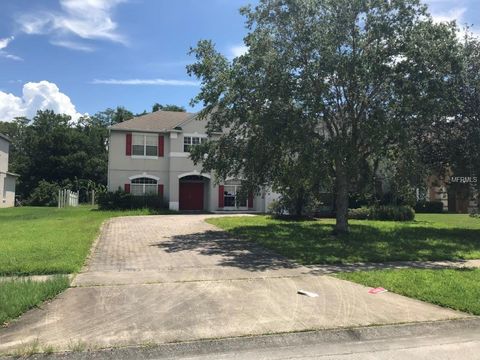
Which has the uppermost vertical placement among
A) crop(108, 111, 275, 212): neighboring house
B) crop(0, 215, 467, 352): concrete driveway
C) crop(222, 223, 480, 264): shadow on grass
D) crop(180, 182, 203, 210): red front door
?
crop(108, 111, 275, 212): neighboring house

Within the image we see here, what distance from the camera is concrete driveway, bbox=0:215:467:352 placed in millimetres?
6066

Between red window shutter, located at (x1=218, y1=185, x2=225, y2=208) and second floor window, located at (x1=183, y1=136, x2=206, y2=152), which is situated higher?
second floor window, located at (x1=183, y1=136, x2=206, y2=152)

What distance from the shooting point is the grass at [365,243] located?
12367mm

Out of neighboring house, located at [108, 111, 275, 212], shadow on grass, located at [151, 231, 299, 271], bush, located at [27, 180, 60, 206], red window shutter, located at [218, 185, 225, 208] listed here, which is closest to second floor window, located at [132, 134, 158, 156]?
neighboring house, located at [108, 111, 275, 212]

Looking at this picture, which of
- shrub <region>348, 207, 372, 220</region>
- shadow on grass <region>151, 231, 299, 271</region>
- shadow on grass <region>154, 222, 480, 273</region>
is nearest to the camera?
shadow on grass <region>151, 231, 299, 271</region>

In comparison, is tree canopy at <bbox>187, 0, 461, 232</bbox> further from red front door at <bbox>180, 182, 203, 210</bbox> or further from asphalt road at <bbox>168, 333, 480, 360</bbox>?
red front door at <bbox>180, 182, 203, 210</bbox>

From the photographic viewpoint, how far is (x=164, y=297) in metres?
7.76

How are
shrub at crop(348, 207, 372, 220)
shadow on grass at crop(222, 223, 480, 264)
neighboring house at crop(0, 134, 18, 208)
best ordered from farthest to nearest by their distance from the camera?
neighboring house at crop(0, 134, 18, 208)
shrub at crop(348, 207, 372, 220)
shadow on grass at crop(222, 223, 480, 264)

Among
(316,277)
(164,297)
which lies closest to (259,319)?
(164,297)

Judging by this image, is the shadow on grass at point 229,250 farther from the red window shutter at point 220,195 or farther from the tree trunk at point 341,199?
the red window shutter at point 220,195

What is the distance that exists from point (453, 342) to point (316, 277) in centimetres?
366

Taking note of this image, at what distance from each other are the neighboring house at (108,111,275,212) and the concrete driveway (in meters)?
20.4

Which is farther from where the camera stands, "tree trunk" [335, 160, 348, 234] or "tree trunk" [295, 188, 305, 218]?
"tree trunk" [295, 188, 305, 218]

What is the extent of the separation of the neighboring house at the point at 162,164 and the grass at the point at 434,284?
21395mm
